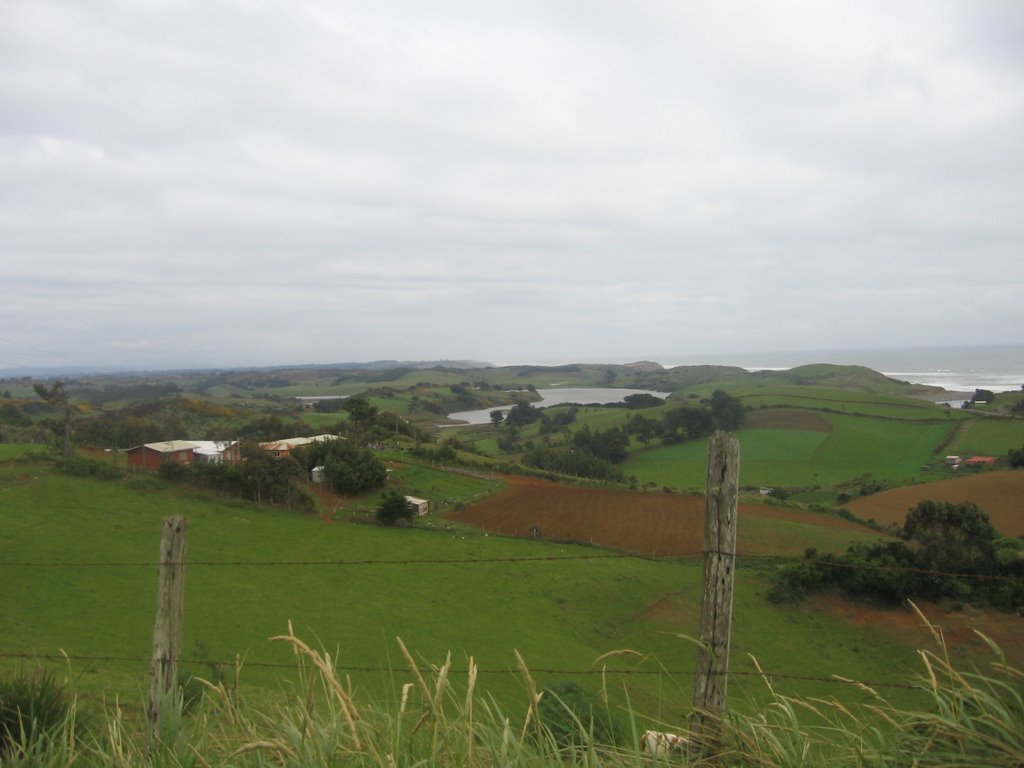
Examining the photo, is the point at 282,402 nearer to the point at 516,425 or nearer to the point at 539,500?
the point at 516,425

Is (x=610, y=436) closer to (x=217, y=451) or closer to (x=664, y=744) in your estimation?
(x=217, y=451)

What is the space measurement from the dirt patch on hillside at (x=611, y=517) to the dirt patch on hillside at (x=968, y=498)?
14.2ft

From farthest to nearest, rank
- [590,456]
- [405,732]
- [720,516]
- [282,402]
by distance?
[282,402] < [590,456] < [720,516] < [405,732]

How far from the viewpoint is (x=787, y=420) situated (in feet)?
207

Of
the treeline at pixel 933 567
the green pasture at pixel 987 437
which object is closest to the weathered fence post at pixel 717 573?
the treeline at pixel 933 567

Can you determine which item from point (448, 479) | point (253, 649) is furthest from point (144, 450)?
point (253, 649)

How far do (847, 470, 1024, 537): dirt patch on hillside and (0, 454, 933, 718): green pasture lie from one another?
16.1 metres

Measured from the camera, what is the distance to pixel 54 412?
2854 inches

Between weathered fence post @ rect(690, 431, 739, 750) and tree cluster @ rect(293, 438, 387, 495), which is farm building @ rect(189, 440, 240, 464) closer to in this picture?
tree cluster @ rect(293, 438, 387, 495)

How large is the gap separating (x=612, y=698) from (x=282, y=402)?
97.4 metres

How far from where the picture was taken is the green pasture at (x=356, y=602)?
15.1 m

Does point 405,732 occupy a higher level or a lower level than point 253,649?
higher

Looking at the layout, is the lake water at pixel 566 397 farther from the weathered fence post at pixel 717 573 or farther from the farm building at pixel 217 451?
the weathered fence post at pixel 717 573

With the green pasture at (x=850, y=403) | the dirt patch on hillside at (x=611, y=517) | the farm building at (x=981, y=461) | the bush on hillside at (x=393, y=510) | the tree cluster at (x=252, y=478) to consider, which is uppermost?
A: the green pasture at (x=850, y=403)
